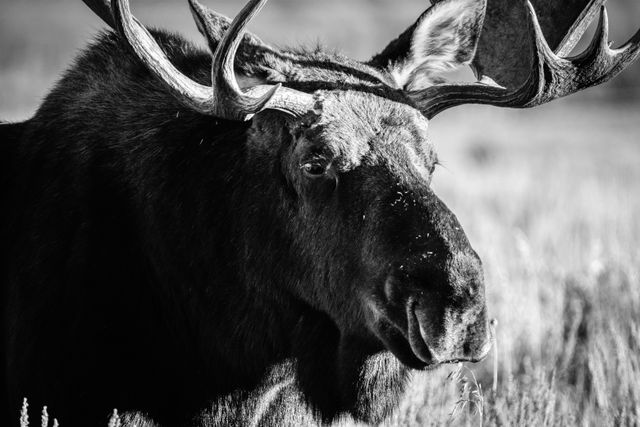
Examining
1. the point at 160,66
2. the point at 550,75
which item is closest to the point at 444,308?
the point at 550,75

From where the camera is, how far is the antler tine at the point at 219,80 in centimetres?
307

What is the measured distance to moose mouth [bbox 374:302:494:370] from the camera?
291 centimetres

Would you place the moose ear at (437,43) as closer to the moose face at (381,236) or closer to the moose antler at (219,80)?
the moose face at (381,236)

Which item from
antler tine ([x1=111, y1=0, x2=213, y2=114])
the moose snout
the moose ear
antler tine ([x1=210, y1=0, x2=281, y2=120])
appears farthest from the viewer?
the moose ear

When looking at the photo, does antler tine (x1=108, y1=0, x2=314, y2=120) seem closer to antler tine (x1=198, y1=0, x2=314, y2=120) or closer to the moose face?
antler tine (x1=198, y1=0, x2=314, y2=120)

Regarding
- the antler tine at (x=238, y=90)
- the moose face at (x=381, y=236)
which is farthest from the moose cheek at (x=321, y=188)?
the antler tine at (x=238, y=90)

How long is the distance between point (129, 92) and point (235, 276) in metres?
1.11

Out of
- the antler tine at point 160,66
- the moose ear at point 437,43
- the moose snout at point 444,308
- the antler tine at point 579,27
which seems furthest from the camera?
the moose ear at point 437,43

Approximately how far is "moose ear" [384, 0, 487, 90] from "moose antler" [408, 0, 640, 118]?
0.28 metres

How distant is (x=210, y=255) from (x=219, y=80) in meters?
0.89

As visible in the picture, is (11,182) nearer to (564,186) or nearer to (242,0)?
(564,186)

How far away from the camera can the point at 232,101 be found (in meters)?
3.19

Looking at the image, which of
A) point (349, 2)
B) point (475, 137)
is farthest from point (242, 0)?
point (475, 137)

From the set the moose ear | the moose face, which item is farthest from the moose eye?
the moose ear
